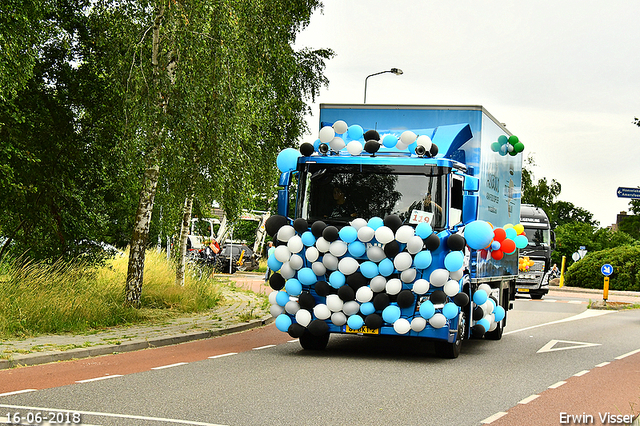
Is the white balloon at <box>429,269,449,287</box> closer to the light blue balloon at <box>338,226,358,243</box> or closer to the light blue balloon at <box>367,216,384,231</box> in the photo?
the light blue balloon at <box>367,216,384,231</box>

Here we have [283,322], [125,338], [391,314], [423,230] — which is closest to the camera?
[423,230]

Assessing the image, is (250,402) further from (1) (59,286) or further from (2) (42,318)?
(1) (59,286)

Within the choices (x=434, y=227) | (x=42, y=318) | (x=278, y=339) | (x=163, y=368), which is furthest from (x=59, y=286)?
(x=434, y=227)

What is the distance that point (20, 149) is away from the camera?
15297 millimetres

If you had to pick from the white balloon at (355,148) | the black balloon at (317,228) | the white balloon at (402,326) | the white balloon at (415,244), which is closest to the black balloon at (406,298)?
the white balloon at (402,326)

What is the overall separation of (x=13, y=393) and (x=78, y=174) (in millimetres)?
9396

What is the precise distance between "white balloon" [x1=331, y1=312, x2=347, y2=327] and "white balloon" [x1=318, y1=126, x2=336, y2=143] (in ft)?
8.39

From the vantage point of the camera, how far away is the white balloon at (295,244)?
36.8 ft

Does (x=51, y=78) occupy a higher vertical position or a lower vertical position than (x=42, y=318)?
higher

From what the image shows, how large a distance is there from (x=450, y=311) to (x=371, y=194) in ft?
6.58

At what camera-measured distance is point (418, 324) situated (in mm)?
10953

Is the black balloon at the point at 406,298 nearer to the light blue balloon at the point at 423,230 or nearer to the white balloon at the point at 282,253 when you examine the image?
the light blue balloon at the point at 423,230

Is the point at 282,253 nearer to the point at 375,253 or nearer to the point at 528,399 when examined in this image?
the point at 375,253

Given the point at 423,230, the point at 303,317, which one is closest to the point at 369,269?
the point at 423,230
